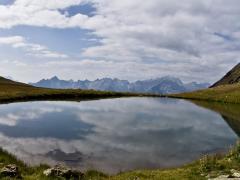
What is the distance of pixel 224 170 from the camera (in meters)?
22.8

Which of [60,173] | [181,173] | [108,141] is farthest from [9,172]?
[108,141]

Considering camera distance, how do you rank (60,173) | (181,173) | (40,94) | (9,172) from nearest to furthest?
1. (9,172)
2. (60,173)
3. (181,173)
4. (40,94)

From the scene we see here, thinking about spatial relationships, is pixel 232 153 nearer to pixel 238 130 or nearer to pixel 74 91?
pixel 238 130

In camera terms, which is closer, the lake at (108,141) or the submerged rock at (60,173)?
the submerged rock at (60,173)

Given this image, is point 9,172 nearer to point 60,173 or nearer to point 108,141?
point 60,173

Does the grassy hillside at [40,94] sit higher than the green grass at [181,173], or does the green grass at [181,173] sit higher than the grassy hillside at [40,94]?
the grassy hillside at [40,94]

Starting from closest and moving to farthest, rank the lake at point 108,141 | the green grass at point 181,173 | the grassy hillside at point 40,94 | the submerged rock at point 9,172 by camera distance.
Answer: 1. the submerged rock at point 9,172
2. the green grass at point 181,173
3. the lake at point 108,141
4. the grassy hillside at point 40,94

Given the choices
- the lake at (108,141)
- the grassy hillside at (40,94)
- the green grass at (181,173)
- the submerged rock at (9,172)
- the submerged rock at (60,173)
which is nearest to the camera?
the submerged rock at (9,172)

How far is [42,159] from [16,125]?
23637 millimetres

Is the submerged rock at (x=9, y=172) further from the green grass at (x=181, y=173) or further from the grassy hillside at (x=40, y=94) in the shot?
the grassy hillside at (x=40, y=94)

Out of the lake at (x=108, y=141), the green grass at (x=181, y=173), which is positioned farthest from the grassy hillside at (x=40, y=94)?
the green grass at (x=181, y=173)

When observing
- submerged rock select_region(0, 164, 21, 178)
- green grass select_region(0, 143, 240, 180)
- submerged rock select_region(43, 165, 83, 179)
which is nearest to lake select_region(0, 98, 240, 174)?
green grass select_region(0, 143, 240, 180)

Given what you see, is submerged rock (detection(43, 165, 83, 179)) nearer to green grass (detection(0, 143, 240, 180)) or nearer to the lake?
green grass (detection(0, 143, 240, 180))

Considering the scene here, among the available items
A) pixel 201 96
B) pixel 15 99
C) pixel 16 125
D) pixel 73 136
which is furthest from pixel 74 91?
pixel 73 136
